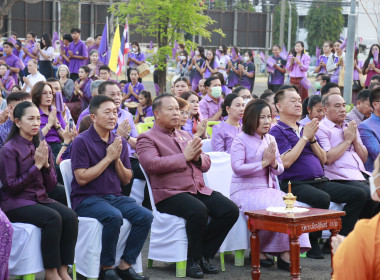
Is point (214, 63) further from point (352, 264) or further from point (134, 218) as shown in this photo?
point (352, 264)

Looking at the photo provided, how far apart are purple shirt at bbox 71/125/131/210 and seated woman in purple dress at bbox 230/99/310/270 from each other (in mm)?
1188

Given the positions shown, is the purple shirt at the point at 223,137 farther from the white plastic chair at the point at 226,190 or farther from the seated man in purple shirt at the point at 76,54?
the seated man in purple shirt at the point at 76,54

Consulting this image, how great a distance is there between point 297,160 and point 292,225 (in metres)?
1.54

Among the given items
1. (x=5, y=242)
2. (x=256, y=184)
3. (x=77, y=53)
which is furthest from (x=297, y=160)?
(x=77, y=53)

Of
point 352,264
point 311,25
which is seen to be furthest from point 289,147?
point 311,25

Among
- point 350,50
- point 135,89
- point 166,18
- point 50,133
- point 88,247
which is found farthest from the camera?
point 166,18

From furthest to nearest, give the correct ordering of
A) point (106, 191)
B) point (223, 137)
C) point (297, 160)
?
point (223, 137), point (297, 160), point (106, 191)

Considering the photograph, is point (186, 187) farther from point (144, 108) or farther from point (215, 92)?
point (144, 108)

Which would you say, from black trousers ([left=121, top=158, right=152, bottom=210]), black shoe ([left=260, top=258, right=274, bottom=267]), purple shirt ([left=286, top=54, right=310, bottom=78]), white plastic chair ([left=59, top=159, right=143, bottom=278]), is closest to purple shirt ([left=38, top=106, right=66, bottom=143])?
black trousers ([left=121, top=158, right=152, bottom=210])

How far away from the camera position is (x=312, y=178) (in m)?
7.00

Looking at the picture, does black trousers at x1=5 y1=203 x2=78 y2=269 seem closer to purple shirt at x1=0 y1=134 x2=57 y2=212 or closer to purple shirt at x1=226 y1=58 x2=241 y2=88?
purple shirt at x1=0 y1=134 x2=57 y2=212

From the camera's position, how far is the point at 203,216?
237 inches

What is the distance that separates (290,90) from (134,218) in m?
2.22

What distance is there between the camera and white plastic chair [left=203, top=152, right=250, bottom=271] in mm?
6492
